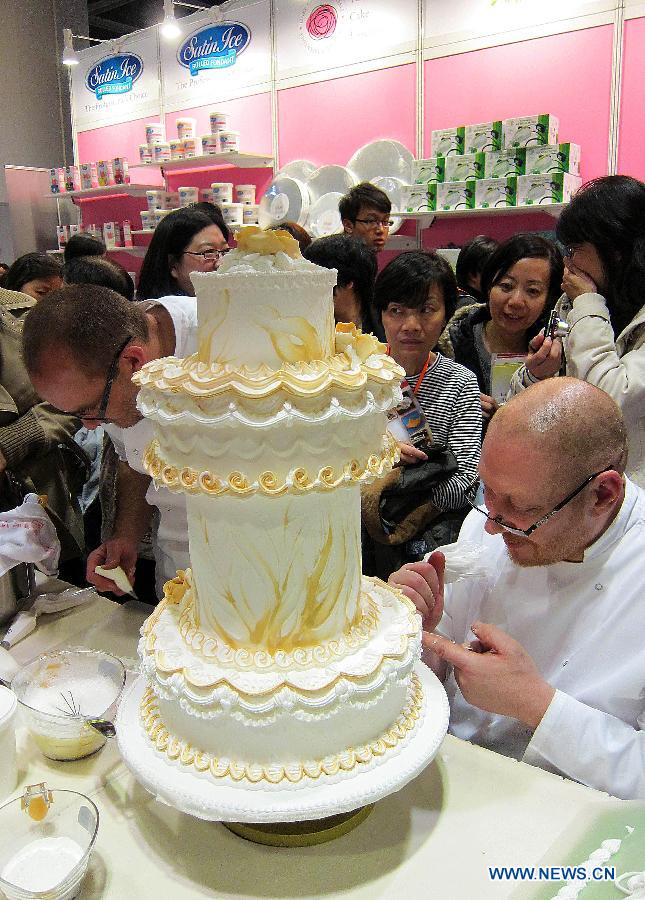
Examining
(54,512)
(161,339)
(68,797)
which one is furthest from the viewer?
(54,512)

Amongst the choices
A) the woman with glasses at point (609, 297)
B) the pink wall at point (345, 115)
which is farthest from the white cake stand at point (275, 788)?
the pink wall at point (345, 115)

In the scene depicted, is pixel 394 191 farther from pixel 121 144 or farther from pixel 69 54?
pixel 69 54

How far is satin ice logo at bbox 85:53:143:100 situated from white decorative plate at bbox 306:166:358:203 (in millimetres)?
2546

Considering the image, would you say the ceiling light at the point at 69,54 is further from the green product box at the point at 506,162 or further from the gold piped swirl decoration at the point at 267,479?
the gold piped swirl decoration at the point at 267,479

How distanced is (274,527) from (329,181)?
4.40 metres

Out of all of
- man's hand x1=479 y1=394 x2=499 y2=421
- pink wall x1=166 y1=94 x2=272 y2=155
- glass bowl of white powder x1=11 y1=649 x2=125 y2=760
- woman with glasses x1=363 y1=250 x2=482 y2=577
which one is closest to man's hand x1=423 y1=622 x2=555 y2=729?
glass bowl of white powder x1=11 y1=649 x2=125 y2=760

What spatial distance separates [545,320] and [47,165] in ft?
23.9

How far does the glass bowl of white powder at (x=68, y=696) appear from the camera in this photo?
1.08 metres

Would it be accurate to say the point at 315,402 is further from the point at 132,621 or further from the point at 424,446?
the point at 424,446

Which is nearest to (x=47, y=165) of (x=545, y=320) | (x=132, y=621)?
(x=545, y=320)

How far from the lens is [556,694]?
111 cm

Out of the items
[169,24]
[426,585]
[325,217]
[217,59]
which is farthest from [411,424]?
[169,24]
